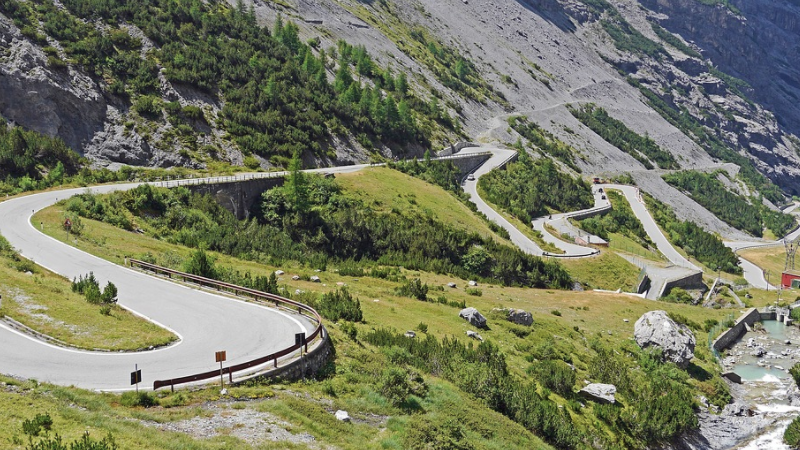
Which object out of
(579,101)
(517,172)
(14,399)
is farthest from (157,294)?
(579,101)

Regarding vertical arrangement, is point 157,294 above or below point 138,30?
below

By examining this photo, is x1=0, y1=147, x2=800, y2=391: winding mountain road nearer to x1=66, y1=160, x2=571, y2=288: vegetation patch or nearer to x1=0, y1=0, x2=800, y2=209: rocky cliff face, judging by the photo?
x1=66, y1=160, x2=571, y2=288: vegetation patch

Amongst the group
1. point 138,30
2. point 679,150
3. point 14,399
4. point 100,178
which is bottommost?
point 679,150

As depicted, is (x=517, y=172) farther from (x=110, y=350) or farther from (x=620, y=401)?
(x=110, y=350)

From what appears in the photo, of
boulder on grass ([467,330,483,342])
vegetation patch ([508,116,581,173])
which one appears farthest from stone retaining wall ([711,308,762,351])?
vegetation patch ([508,116,581,173])

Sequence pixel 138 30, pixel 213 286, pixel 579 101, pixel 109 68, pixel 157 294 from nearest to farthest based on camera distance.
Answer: pixel 157 294 < pixel 213 286 < pixel 109 68 < pixel 138 30 < pixel 579 101

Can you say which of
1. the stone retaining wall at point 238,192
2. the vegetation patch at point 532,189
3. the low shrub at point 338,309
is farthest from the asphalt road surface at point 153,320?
the vegetation patch at point 532,189

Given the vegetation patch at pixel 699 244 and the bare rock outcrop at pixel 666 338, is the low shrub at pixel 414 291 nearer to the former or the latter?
the bare rock outcrop at pixel 666 338

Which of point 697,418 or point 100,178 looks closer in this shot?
point 697,418
